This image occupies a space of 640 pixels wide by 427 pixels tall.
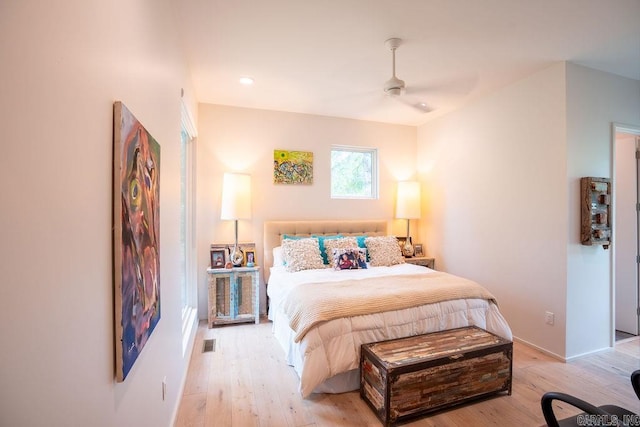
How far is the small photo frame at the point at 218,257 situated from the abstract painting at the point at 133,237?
225 centimetres

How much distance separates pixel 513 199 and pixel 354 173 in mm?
2139

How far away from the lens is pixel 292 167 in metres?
4.20

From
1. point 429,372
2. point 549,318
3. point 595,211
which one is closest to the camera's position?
point 429,372

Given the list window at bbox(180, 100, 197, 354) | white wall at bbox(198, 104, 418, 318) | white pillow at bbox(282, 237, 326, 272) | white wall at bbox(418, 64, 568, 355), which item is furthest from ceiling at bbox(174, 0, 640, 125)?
white pillow at bbox(282, 237, 326, 272)

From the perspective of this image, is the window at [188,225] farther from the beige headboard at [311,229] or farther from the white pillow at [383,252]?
the white pillow at [383,252]

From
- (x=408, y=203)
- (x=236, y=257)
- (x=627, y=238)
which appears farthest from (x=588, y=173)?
(x=236, y=257)

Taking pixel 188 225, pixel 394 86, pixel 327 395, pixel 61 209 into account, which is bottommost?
pixel 327 395

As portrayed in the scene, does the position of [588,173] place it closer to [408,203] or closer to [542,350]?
[542,350]

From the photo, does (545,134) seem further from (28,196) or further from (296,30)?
(28,196)

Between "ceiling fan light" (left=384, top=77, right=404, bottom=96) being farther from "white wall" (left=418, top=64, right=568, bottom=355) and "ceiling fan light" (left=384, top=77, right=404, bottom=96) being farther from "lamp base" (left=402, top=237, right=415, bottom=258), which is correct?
"lamp base" (left=402, top=237, right=415, bottom=258)

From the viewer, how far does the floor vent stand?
299cm

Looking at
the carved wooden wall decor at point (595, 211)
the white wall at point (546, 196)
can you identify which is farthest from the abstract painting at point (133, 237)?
the carved wooden wall decor at point (595, 211)

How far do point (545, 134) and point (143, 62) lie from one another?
3404 millimetres

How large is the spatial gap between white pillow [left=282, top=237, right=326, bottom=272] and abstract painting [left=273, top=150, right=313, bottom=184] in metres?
0.98
